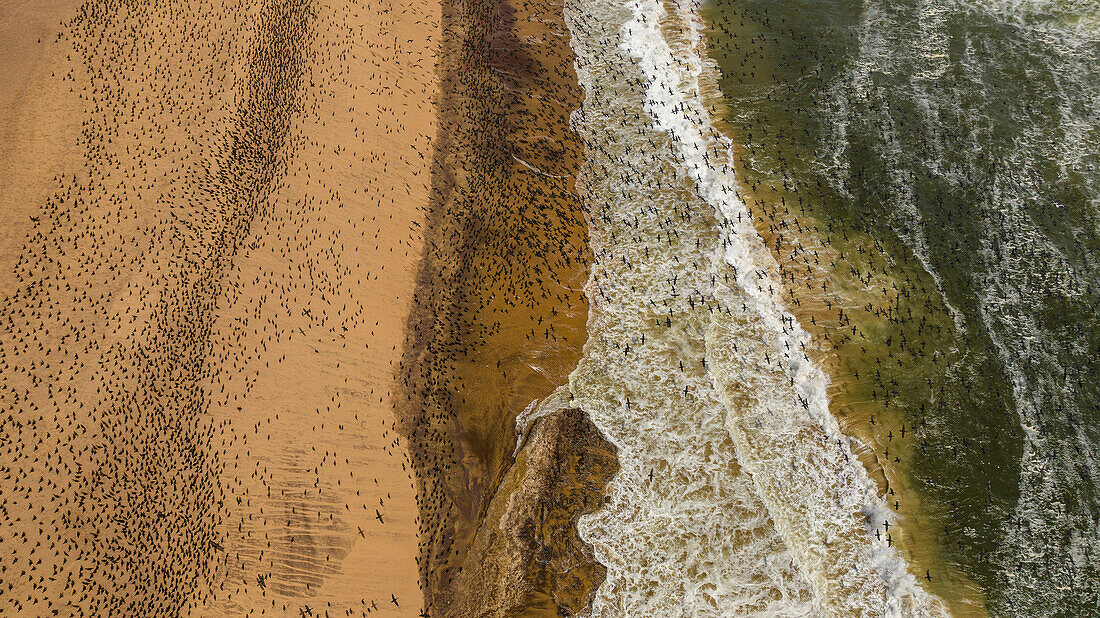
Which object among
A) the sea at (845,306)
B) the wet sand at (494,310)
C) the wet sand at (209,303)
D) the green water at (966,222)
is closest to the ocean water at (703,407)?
the sea at (845,306)

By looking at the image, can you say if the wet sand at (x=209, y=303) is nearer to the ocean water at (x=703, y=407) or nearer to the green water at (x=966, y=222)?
the ocean water at (x=703, y=407)

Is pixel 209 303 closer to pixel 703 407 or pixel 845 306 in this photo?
pixel 703 407

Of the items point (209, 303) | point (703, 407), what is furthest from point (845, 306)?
point (209, 303)

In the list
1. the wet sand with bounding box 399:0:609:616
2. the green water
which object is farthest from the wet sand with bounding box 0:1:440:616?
the green water

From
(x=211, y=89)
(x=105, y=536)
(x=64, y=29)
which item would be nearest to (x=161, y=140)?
(x=211, y=89)

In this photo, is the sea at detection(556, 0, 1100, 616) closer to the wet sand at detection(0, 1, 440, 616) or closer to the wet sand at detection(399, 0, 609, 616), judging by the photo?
the wet sand at detection(399, 0, 609, 616)

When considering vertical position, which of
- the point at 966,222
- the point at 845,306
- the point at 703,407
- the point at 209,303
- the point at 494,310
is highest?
the point at 966,222
